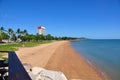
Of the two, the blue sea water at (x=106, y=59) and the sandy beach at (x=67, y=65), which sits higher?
the sandy beach at (x=67, y=65)

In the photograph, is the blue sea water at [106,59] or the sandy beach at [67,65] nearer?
the sandy beach at [67,65]

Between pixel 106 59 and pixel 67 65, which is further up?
pixel 67 65

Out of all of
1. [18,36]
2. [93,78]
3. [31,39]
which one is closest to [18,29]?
[18,36]

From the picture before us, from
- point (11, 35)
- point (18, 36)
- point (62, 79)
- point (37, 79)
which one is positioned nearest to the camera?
point (37, 79)

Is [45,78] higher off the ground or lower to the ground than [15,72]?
lower

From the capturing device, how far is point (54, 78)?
7418 mm

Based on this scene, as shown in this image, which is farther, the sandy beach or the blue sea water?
the blue sea water

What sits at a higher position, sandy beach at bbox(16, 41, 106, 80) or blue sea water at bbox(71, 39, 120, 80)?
sandy beach at bbox(16, 41, 106, 80)

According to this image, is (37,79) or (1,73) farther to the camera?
(37,79)

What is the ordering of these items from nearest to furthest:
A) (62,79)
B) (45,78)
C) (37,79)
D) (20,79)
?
(20,79)
(37,79)
(45,78)
(62,79)

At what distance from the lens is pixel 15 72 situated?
3.15 meters

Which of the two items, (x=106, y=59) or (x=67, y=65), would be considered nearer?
(x=67, y=65)

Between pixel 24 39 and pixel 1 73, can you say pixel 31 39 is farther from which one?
pixel 1 73

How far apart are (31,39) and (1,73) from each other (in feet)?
341
